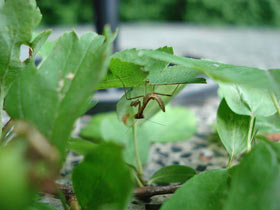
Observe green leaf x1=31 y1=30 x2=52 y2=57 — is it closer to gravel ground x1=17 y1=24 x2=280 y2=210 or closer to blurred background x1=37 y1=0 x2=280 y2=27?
gravel ground x1=17 y1=24 x2=280 y2=210

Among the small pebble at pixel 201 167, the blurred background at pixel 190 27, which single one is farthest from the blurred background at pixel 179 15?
the small pebble at pixel 201 167

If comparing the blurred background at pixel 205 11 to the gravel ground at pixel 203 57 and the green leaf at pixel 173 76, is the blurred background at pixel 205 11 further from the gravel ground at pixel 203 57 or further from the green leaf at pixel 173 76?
the green leaf at pixel 173 76

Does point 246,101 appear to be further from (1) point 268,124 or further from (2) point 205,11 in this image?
(2) point 205,11

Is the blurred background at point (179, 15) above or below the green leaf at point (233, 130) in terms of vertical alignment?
below

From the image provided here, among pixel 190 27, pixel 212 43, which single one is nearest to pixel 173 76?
pixel 212 43

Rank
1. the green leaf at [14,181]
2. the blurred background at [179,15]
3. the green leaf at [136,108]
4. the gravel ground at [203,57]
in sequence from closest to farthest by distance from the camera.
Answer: the green leaf at [14,181]
the green leaf at [136,108]
the gravel ground at [203,57]
the blurred background at [179,15]

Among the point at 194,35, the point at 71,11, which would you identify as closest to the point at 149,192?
the point at 194,35

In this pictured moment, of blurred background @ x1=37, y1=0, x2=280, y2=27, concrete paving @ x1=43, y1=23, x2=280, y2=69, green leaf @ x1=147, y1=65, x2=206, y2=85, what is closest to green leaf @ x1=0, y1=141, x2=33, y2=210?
green leaf @ x1=147, y1=65, x2=206, y2=85
